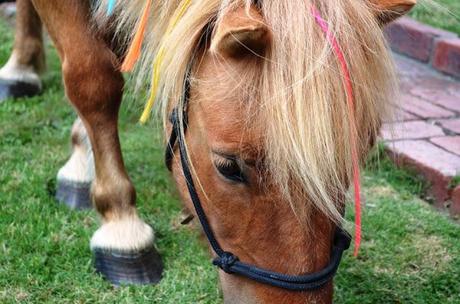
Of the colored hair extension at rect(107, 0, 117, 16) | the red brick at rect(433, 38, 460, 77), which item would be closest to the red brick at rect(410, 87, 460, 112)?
the red brick at rect(433, 38, 460, 77)

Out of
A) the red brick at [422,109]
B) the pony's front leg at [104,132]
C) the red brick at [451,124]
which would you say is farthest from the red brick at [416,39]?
the pony's front leg at [104,132]

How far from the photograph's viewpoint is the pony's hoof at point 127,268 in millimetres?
2410

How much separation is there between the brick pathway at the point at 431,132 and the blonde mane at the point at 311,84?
107cm

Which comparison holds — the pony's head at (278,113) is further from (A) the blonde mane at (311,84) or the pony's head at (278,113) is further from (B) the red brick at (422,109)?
(B) the red brick at (422,109)

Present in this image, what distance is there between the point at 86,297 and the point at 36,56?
2045mm

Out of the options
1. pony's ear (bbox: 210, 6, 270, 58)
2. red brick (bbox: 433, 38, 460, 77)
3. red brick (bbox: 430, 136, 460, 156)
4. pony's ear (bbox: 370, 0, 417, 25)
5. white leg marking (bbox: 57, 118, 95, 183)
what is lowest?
white leg marking (bbox: 57, 118, 95, 183)

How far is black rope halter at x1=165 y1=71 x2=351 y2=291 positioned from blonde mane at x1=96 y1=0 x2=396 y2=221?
0.32 ft

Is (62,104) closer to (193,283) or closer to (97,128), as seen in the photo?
(97,128)

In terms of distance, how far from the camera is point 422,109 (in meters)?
3.87

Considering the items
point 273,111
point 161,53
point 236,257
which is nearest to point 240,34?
point 273,111

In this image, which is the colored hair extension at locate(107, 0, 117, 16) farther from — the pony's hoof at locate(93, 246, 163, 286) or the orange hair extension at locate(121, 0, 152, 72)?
the pony's hoof at locate(93, 246, 163, 286)

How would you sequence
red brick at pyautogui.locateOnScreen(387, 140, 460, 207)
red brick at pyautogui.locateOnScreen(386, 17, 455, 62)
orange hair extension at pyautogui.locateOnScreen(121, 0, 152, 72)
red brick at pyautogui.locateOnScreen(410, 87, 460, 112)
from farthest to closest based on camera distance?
red brick at pyautogui.locateOnScreen(386, 17, 455, 62) < red brick at pyautogui.locateOnScreen(410, 87, 460, 112) < red brick at pyautogui.locateOnScreen(387, 140, 460, 207) < orange hair extension at pyautogui.locateOnScreen(121, 0, 152, 72)

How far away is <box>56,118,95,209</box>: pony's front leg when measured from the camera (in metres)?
2.89

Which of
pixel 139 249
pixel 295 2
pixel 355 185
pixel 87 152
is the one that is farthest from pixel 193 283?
pixel 295 2
